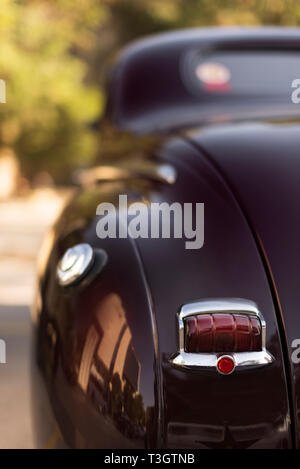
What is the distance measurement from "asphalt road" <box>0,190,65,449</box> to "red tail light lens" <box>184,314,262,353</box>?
96cm

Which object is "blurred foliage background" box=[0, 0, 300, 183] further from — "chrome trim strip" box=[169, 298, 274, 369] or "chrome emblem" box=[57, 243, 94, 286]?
"chrome trim strip" box=[169, 298, 274, 369]

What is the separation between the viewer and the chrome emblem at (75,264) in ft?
5.05

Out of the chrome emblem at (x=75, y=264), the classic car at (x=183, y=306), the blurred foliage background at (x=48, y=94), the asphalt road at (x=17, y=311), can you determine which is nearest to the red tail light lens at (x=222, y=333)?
the classic car at (x=183, y=306)

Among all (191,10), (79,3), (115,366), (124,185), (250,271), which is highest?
(191,10)

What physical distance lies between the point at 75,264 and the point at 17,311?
288 centimetres

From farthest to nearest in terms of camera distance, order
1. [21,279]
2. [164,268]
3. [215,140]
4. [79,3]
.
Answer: [79,3] → [21,279] → [215,140] → [164,268]

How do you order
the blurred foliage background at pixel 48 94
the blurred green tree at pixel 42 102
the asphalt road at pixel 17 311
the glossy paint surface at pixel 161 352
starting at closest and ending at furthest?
the glossy paint surface at pixel 161 352 → the asphalt road at pixel 17 311 → the blurred foliage background at pixel 48 94 → the blurred green tree at pixel 42 102

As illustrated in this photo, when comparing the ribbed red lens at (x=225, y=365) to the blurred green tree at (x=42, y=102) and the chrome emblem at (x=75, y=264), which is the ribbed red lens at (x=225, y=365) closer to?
the chrome emblem at (x=75, y=264)

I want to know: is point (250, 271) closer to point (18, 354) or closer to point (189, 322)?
point (189, 322)

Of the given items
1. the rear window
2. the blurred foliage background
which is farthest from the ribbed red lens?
the blurred foliage background
